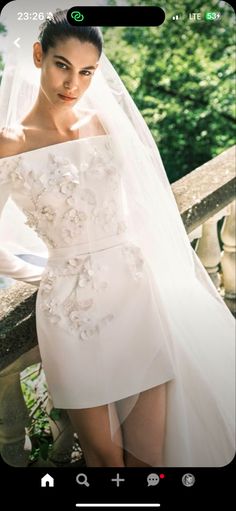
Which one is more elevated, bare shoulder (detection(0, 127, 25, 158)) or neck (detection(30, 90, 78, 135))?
neck (detection(30, 90, 78, 135))

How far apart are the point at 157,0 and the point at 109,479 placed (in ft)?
3.32

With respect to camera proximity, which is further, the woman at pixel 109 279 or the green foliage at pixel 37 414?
the green foliage at pixel 37 414

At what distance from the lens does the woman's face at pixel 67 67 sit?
Answer: 121 cm

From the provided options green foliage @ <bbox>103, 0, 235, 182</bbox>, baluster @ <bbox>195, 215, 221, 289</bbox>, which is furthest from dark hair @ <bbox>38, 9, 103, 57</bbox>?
green foliage @ <bbox>103, 0, 235, 182</bbox>

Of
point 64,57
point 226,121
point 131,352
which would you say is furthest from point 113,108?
point 226,121

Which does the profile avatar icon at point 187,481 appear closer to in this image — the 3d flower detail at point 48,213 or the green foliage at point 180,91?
the 3d flower detail at point 48,213

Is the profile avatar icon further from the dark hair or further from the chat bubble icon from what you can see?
the dark hair

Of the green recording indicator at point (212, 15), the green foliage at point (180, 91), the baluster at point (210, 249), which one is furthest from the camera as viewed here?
the green foliage at point (180, 91)

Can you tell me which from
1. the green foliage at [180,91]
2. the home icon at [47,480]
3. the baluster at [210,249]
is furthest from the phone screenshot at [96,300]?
the green foliage at [180,91]

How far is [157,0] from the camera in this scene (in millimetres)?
1393

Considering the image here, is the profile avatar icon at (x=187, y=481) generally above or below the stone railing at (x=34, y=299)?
below

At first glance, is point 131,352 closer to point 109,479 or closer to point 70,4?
point 109,479

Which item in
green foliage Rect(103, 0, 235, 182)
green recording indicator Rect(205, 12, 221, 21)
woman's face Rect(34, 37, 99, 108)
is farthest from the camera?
green foliage Rect(103, 0, 235, 182)

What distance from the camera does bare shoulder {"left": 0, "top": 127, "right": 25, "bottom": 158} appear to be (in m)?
1.23
